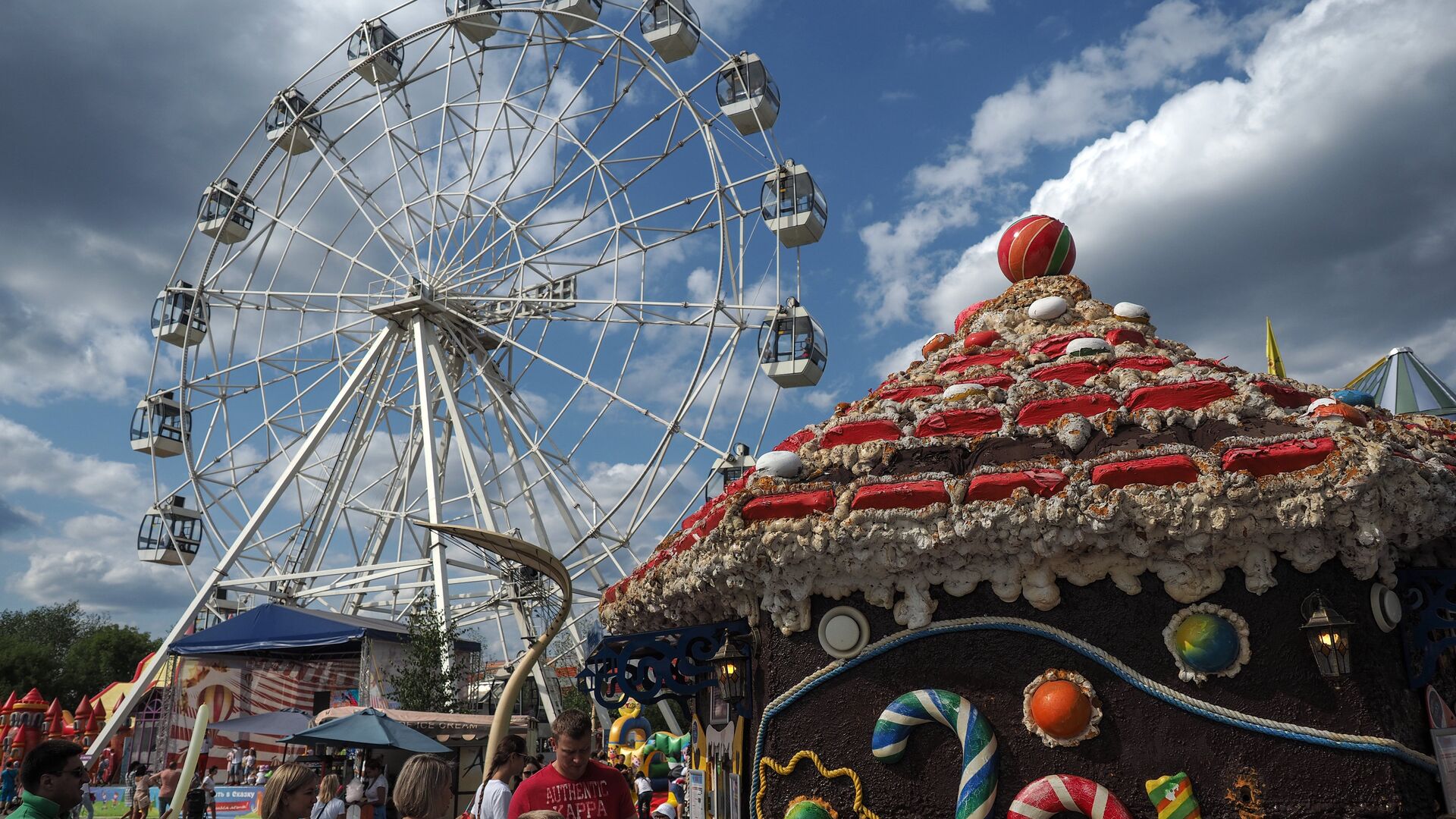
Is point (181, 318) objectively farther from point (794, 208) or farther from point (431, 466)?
point (794, 208)

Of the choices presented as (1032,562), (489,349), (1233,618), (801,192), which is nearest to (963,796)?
(1032,562)

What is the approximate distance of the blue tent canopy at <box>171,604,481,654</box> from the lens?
59.6 ft

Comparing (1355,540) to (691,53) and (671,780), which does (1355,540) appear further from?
(691,53)

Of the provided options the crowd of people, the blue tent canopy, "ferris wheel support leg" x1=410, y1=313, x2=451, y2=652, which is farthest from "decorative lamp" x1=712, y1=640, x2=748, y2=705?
the blue tent canopy

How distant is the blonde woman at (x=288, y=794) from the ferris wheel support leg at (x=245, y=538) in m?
17.3

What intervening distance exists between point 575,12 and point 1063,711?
1813cm

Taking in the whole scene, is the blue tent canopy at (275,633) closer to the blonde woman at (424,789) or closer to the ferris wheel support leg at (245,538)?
the ferris wheel support leg at (245,538)

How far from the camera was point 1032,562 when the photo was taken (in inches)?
196

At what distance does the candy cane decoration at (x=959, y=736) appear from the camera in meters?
4.87

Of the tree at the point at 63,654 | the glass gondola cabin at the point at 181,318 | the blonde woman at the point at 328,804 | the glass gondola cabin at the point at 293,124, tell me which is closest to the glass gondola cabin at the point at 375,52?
the glass gondola cabin at the point at 293,124

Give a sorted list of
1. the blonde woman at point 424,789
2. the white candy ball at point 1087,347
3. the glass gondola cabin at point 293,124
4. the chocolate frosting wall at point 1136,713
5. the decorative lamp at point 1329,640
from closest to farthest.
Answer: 1. the blonde woman at point 424,789
2. the decorative lamp at point 1329,640
3. the chocolate frosting wall at point 1136,713
4. the white candy ball at point 1087,347
5. the glass gondola cabin at point 293,124

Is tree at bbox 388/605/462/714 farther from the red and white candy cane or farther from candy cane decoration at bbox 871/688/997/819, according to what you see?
the red and white candy cane

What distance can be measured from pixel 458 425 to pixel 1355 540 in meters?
16.4

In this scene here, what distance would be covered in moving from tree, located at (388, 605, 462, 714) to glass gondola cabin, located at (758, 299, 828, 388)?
7083 mm
